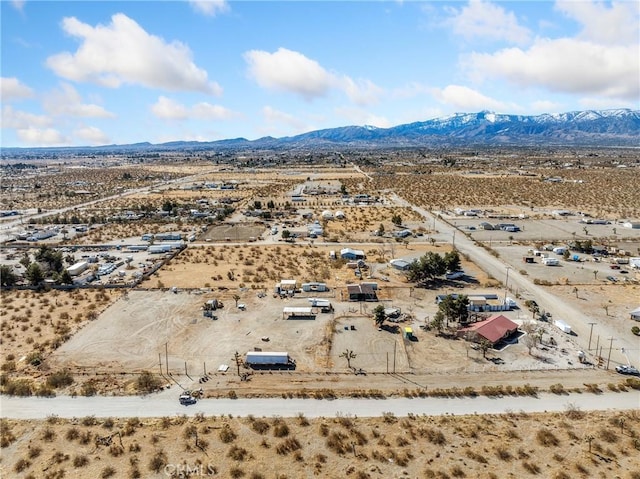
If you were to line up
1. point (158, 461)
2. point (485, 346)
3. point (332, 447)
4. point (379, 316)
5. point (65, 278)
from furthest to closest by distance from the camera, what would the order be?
1. point (65, 278)
2. point (379, 316)
3. point (485, 346)
4. point (332, 447)
5. point (158, 461)

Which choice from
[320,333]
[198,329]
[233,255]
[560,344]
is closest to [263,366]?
[320,333]

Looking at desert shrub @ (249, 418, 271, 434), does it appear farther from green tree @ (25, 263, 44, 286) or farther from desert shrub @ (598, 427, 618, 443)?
green tree @ (25, 263, 44, 286)

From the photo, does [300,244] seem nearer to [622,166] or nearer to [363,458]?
[363,458]

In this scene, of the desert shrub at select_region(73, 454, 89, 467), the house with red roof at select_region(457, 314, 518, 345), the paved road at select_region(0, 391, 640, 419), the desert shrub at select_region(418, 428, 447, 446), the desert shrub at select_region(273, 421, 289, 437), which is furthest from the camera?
the house with red roof at select_region(457, 314, 518, 345)

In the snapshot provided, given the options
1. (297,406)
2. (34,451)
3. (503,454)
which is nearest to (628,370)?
(503,454)

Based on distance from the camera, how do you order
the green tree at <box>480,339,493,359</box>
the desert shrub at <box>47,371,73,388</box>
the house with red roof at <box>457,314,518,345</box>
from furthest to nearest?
1. the house with red roof at <box>457,314,518,345</box>
2. the green tree at <box>480,339,493,359</box>
3. the desert shrub at <box>47,371,73,388</box>

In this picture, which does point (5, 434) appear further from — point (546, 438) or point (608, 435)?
point (608, 435)

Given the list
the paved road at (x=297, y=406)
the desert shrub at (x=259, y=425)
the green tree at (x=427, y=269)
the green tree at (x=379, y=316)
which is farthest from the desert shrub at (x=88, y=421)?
the green tree at (x=427, y=269)

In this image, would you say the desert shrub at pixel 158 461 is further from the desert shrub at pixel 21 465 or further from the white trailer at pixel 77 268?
the white trailer at pixel 77 268

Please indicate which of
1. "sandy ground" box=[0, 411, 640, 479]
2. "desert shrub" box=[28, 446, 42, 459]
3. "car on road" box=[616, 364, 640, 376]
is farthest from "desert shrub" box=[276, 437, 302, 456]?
"car on road" box=[616, 364, 640, 376]
